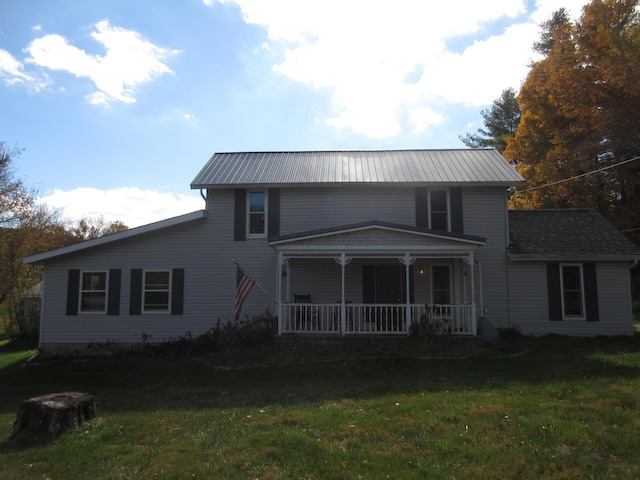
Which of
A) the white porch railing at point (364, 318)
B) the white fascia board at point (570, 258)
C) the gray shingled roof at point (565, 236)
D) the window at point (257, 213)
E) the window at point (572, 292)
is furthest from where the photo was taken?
the window at point (257, 213)

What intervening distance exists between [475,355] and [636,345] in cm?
473

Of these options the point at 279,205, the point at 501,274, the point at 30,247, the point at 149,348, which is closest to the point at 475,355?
the point at 501,274

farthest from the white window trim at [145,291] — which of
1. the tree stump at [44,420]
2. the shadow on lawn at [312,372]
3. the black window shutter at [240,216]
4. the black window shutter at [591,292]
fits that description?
the black window shutter at [591,292]

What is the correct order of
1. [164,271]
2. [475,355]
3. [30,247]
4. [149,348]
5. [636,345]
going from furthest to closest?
[30,247] < [164,271] < [149,348] < [636,345] < [475,355]

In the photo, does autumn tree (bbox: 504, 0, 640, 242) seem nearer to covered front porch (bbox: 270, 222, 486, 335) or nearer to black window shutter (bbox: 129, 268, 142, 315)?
covered front porch (bbox: 270, 222, 486, 335)

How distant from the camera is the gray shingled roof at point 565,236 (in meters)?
13.2

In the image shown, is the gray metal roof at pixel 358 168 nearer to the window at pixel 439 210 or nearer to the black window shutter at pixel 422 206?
the black window shutter at pixel 422 206

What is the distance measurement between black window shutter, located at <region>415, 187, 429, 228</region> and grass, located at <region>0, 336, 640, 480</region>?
14.6 ft

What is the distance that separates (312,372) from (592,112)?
1970 centimetres

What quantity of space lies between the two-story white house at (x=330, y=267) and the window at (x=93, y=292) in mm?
32

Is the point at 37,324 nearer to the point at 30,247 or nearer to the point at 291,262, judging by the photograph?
the point at 30,247

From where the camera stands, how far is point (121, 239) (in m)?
13.9

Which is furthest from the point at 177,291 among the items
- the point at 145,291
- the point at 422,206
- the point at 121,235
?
the point at 422,206

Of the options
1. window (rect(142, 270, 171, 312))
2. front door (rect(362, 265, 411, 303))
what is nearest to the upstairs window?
front door (rect(362, 265, 411, 303))
